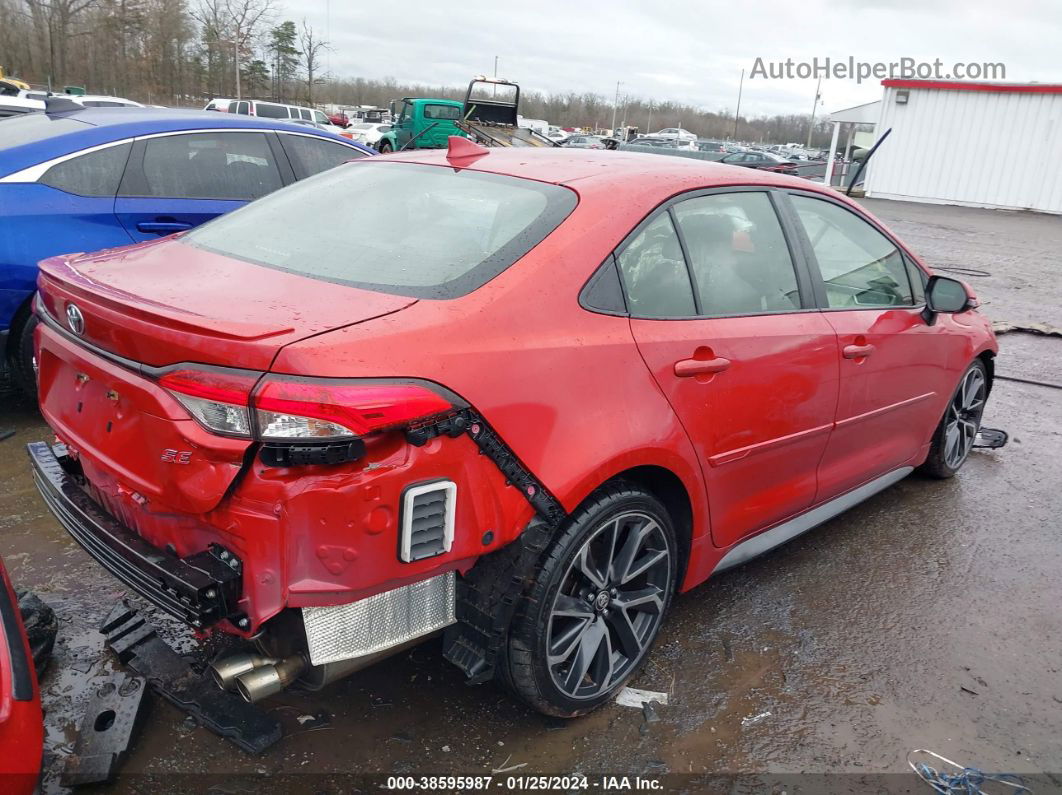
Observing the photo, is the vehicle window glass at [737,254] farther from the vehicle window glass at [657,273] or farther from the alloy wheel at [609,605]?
the alloy wheel at [609,605]

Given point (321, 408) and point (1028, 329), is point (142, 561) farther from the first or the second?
point (1028, 329)

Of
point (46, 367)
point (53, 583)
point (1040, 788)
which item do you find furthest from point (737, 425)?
point (53, 583)

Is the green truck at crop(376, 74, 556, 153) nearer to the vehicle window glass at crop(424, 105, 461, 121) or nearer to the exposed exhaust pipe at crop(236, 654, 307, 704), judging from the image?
the vehicle window glass at crop(424, 105, 461, 121)

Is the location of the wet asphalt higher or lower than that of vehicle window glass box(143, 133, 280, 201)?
lower

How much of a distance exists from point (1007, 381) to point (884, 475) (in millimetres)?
3594

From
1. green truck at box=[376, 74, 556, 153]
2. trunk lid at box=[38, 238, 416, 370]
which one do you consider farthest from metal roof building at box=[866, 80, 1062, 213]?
trunk lid at box=[38, 238, 416, 370]

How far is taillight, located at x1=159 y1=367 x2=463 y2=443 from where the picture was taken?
5.96ft

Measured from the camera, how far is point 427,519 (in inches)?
77.4

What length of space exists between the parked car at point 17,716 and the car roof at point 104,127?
3402mm

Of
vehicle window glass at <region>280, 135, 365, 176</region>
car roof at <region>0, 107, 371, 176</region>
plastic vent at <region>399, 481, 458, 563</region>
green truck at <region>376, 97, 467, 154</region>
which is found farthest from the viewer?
green truck at <region>376, 97, 467, 154</region>

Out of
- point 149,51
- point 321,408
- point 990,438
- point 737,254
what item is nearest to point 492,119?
point 990,438

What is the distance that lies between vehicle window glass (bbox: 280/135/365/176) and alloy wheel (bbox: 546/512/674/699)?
3.89 meters

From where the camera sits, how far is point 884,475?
396cm

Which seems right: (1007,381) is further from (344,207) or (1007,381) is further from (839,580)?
(344,207)
